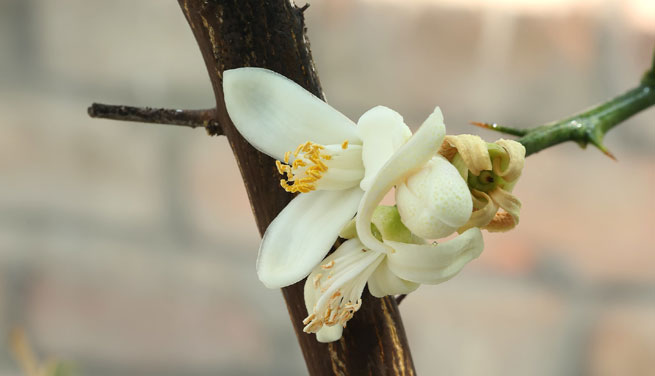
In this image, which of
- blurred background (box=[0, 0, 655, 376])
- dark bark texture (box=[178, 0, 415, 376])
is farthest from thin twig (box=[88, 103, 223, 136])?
blurred background (box=[0, 0, 655, 376])

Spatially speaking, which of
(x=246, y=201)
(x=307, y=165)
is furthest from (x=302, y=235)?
(x=246, y=201)

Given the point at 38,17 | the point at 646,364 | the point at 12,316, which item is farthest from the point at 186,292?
the point at 646,364

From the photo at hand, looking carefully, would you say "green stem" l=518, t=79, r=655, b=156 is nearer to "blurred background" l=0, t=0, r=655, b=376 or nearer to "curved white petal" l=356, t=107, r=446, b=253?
"curved white petal" l=356, t=107, r=446, b=253

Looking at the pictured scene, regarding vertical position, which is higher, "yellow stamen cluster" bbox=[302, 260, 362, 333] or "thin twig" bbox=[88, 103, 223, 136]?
"thin twig" bbox=[88, 103, 223, 136]

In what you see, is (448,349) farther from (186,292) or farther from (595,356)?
(186,292)

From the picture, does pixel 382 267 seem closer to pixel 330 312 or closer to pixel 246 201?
pixel 330 312

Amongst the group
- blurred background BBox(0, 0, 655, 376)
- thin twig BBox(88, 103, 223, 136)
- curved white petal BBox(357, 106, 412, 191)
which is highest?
thin twig BBox(88, 103, 223, 136)

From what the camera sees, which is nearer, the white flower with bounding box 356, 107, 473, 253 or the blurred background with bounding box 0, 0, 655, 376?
the white flower with bounding box 356, 107, 473, 253

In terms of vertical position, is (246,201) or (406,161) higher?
(406,161)

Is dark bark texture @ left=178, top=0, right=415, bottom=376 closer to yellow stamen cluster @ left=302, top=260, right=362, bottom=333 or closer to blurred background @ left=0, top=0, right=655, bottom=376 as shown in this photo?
yellow stamen cluster @ left=302, top=260, right=362, bottom=333
